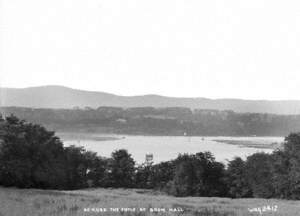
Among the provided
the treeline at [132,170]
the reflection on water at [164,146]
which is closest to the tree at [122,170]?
the treeline at [132,170]

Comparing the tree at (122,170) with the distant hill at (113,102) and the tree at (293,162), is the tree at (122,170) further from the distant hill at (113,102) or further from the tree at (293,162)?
the tree at (293,162)

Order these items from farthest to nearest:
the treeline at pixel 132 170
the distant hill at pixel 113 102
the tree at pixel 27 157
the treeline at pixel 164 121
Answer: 1. the treeline at pixel 164 121
2. the distant hill at pixel 113 102
3. the treeline at pixel 132 170
4. the tree at pixel 27 157

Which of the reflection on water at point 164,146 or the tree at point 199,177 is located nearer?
the tree at point 199,177

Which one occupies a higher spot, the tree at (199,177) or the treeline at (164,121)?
the treeline at (164,121)

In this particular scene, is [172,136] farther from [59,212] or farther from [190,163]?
[59,212]

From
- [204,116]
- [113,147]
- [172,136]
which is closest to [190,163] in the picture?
[204,116]

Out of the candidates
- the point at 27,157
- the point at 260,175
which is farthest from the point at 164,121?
the point at 27,157

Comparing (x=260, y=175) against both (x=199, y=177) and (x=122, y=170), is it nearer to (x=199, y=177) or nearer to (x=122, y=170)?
(x=199, y=177)
